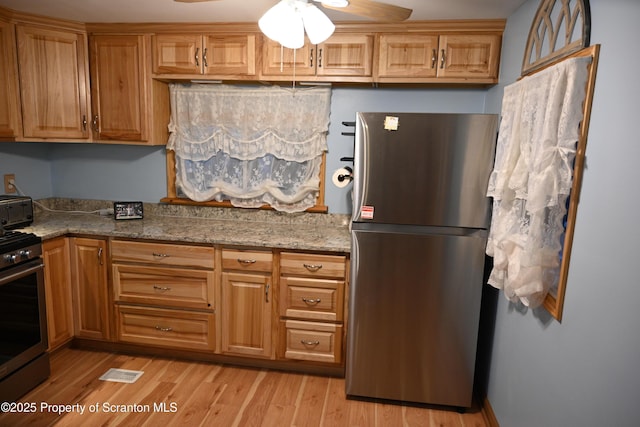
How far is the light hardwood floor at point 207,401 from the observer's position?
2303 mm

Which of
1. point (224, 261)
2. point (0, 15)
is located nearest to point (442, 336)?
point (224, 261)

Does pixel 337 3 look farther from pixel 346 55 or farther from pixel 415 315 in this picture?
pixel 415 315

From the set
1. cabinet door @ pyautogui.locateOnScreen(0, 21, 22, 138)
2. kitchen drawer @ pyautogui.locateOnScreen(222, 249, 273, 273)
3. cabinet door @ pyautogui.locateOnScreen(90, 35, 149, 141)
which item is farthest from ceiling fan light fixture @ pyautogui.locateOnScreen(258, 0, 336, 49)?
cabinet door @ pyautogui.locateOnScreen(0, 21, 22, 138)

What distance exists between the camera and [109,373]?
2.72 m

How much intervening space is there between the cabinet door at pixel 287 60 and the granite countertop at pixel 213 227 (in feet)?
3.29

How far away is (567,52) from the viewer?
159 cm

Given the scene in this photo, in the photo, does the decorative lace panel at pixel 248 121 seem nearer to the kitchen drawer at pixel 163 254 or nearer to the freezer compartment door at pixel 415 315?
the kitchen drawer at pixel 163 254

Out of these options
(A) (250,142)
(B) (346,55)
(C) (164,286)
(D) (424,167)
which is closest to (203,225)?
(C) (164,286)

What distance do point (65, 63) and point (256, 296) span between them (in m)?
2.03

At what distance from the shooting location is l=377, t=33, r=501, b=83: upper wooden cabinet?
257 centimetres

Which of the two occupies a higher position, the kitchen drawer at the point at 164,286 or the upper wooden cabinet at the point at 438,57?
the upper wooden cabinet at the point at 438,57

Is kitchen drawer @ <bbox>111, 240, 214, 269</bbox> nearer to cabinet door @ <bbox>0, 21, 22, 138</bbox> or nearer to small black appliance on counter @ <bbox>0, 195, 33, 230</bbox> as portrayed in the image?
small black appliance on counter @ <bbox>0, 195, 33, 230</bbox>

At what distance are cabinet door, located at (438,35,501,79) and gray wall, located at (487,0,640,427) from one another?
118 cm

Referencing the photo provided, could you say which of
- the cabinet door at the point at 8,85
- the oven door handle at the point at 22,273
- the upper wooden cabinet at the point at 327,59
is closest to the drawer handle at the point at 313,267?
the upper wooden cabinet at the point at 327,59
